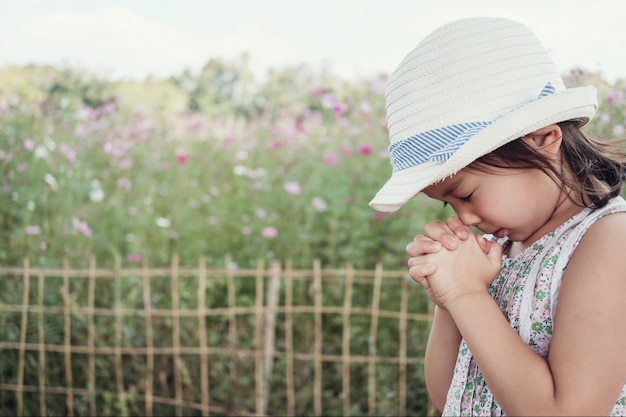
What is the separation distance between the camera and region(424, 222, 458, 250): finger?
1067mm

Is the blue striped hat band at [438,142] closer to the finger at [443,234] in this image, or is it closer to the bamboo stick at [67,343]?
the finger at [443,234]

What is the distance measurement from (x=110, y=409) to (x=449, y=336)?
2.23m

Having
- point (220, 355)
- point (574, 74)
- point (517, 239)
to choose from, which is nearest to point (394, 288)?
point (220, 355)

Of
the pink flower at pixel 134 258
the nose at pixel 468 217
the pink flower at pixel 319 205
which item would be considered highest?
A: the nose at pixel 468 217

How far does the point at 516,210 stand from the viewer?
1046 millimetres

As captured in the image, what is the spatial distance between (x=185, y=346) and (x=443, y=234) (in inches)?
90.4

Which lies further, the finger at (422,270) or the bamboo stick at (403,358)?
the bamboo stick at (403,358)

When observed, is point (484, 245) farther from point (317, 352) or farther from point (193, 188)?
point (193, 188)

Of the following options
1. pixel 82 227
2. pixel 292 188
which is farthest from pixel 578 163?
pixel 82 227

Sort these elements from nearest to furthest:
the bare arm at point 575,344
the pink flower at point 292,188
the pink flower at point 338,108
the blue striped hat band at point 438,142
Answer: the bare arm at point 575,344 → the blue striped hat band at point 438,142 → the pink flower at point 292,188 → the pink flower at point 338,108

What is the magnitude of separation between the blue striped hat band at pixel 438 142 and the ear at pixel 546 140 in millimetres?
50

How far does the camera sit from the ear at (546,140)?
104 cm

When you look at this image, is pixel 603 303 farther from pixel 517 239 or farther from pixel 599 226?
pixel 517 239

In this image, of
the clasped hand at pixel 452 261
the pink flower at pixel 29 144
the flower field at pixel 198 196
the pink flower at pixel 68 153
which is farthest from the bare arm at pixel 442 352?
the pink flower at pixel 29 144
